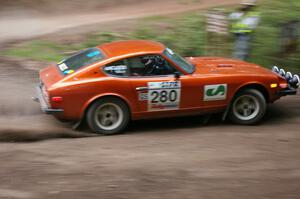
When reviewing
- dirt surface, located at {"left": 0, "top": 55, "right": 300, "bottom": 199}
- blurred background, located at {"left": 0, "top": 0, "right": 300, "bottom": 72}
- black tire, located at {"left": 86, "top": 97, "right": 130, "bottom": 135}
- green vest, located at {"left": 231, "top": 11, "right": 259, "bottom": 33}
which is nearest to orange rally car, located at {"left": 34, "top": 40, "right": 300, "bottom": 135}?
black tire, located at {"left": 86, "top": 97, "right": 130, "bottom": 135}

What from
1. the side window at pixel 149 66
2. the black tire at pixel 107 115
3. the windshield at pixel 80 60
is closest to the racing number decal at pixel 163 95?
the side window at pixel 149 66

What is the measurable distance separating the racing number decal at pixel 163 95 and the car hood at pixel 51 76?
4.88ft

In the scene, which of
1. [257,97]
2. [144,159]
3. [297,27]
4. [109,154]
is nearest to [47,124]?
[109,154]

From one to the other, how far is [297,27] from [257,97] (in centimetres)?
441

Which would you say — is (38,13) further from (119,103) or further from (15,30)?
(119,103)

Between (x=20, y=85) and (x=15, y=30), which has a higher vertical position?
(x=15, y=30)

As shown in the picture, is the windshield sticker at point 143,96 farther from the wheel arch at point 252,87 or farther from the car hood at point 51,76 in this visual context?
the wheel arch at point 252,87

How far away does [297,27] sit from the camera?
1167 centimetres

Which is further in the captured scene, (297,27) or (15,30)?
(15,30)

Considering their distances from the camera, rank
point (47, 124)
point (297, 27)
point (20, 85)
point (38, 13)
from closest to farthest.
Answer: point (47, 124), point (20, 85), point (297, 27), point (38, 13)

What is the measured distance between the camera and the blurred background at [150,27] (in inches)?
471

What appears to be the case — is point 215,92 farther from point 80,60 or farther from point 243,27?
point 243,27

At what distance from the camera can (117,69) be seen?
763cm

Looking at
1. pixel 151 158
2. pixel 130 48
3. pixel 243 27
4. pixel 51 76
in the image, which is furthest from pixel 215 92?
pixel 243 27
